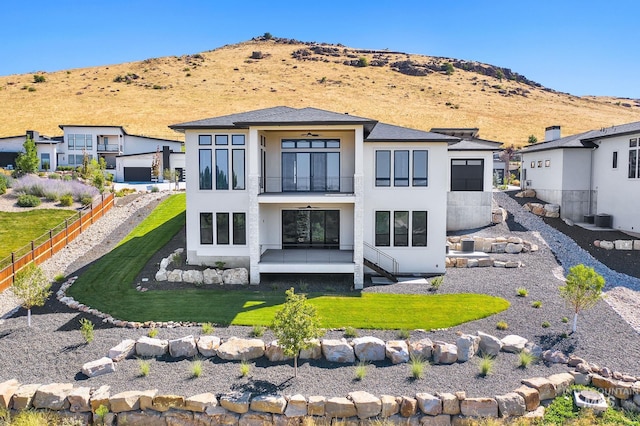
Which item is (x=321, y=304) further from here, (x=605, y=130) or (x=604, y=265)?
(x=605, y=130)

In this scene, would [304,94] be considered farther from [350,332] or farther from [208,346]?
[208,346]

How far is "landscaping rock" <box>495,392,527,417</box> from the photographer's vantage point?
1023 centimetres

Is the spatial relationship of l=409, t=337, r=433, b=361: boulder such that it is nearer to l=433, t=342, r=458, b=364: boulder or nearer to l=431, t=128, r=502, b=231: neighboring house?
l=433, t=342, r=458, b=364: boulder

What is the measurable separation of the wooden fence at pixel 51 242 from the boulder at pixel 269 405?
13384 mm

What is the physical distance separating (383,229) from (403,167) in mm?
3053

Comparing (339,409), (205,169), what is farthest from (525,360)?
(205,169)

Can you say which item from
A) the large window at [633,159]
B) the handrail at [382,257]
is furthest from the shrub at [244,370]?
the large window at [633,159]

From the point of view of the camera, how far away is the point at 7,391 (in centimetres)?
1058

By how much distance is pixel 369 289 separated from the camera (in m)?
17.8

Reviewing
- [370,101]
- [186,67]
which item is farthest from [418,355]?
[186,67]

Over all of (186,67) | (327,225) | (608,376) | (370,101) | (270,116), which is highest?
(186,67)

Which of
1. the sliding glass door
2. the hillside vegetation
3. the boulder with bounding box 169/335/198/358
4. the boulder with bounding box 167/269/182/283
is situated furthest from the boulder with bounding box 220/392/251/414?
the hillside vegetation

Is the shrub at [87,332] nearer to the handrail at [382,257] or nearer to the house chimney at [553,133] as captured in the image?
the handrail at [382,257]

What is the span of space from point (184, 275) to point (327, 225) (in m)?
7.06
